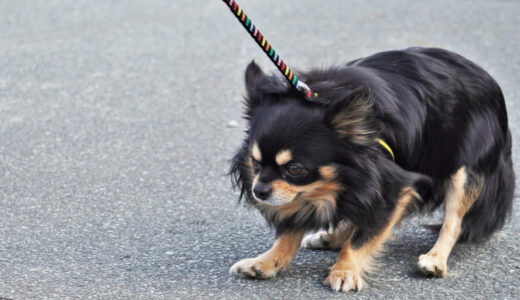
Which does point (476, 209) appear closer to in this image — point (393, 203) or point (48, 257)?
point (393, 203)

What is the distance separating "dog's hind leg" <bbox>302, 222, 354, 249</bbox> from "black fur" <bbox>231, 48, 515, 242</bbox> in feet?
1.08

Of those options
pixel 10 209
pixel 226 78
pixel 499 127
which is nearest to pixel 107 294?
pixel 10 209

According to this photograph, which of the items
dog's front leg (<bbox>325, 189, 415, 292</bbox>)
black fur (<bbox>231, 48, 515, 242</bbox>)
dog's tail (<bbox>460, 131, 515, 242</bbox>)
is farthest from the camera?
dog's tail (<bbox>460, 131, 515, 242</bbox>)

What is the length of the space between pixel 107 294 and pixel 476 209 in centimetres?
181

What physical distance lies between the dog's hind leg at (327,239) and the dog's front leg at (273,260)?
0.90ft

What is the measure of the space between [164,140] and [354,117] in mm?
2537

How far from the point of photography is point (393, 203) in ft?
10.6

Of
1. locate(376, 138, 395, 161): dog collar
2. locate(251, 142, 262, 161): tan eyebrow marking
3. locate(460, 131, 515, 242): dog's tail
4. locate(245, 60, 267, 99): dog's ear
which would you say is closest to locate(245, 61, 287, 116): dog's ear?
locate(245, 60, 267, 99): dog's ear

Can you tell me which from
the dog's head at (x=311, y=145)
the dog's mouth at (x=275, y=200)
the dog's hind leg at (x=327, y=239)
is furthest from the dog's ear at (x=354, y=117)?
the dog's hind leg at (x=327, y=239)

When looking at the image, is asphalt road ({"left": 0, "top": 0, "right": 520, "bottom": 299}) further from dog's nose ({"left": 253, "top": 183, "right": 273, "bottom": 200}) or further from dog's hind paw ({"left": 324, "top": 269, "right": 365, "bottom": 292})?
dog's nose ({"left": 253, "top": 183, "right": 273, "bottom": 200})

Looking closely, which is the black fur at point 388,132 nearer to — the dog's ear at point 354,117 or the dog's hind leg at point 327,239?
the dog's ear at point 354,117

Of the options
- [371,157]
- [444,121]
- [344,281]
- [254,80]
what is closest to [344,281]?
[344,281]

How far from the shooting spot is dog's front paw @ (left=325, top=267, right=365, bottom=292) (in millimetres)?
3199

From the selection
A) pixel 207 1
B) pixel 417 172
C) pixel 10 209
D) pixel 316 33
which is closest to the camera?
pixel 417 172
